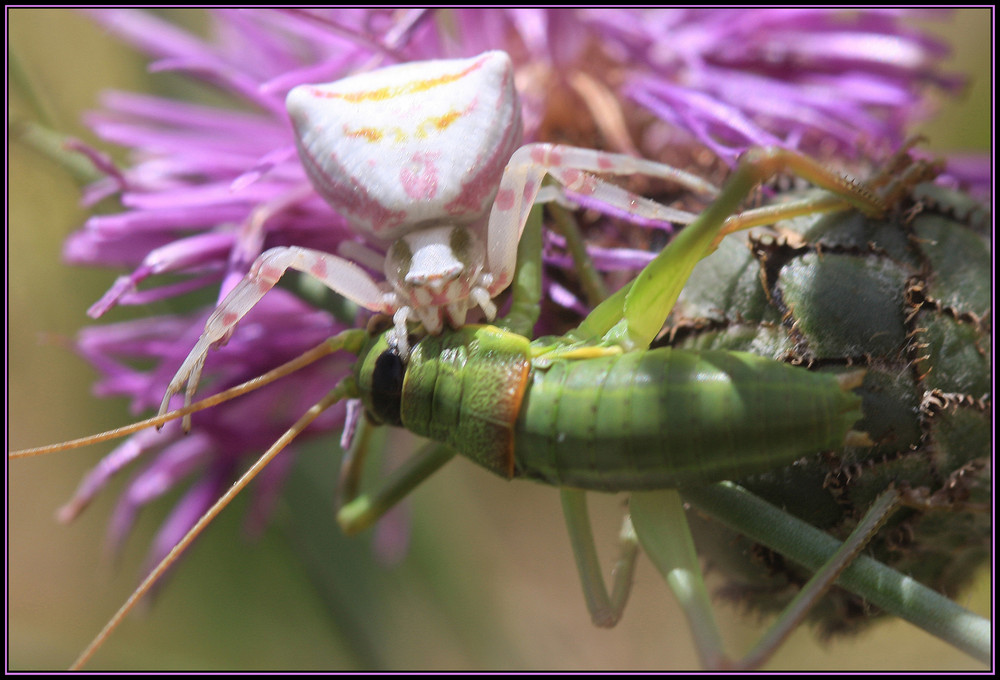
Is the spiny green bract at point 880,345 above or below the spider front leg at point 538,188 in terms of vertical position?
below

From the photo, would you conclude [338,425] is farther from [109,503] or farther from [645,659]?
[645,659]

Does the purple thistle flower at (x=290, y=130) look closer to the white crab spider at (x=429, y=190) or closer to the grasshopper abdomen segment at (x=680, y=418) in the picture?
the white crab spider at (x=429, y=190)

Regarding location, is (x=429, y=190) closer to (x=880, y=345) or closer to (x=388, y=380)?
(x=388, y=380)

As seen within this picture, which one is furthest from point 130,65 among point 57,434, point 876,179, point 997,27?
point 997,27

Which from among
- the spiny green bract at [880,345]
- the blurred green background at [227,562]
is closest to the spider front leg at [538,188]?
the spiny green bract at [880,345]

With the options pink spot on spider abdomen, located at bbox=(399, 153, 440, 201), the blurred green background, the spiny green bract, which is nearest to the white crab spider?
pink spot on spider abdomen, located at bbox=(399, 153, 440, 201)

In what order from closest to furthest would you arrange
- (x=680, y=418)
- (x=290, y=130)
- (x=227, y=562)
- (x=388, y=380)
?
(x=680, y=418)
(x=388, y=380)
(x=290, y=130)
(x=227, y=562)

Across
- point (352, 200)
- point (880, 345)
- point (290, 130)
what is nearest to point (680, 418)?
point (880, 345)
